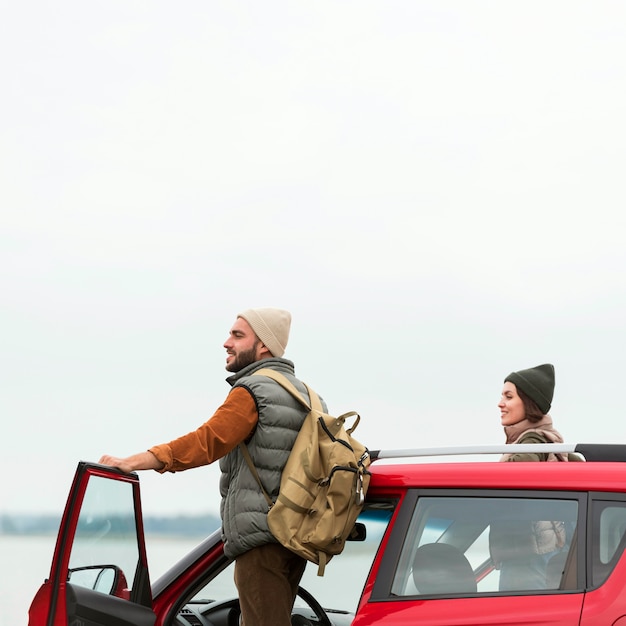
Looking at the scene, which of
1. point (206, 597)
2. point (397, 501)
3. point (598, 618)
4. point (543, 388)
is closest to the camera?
point (598, 618)

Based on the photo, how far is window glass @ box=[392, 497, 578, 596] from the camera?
427 cm

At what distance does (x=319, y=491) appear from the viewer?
4797 mm

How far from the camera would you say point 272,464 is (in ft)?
16.0

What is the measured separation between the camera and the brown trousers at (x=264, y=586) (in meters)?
4.80

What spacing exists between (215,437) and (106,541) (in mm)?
531

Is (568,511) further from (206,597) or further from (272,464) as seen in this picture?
(206,597)

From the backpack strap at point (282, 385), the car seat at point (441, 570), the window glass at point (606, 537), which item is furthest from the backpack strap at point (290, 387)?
the window glass at point (606, 537)

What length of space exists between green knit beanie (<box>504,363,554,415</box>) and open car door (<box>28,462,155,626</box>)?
Result: 1.76 metres

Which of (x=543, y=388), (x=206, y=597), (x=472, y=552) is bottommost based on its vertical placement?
(x=206, y=597)

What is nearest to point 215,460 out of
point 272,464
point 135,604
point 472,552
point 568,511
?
point 272,464

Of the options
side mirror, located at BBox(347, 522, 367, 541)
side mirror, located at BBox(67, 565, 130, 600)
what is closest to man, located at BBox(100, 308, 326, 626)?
side mirror, located at BBox(347, 522, 367, 541)

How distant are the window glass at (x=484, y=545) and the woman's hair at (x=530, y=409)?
3.87 feet

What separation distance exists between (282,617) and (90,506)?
2.82 ft

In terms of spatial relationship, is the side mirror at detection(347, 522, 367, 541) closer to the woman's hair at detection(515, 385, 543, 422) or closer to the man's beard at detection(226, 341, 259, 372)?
the man's beard at detection(226, 341, 259, 372)
